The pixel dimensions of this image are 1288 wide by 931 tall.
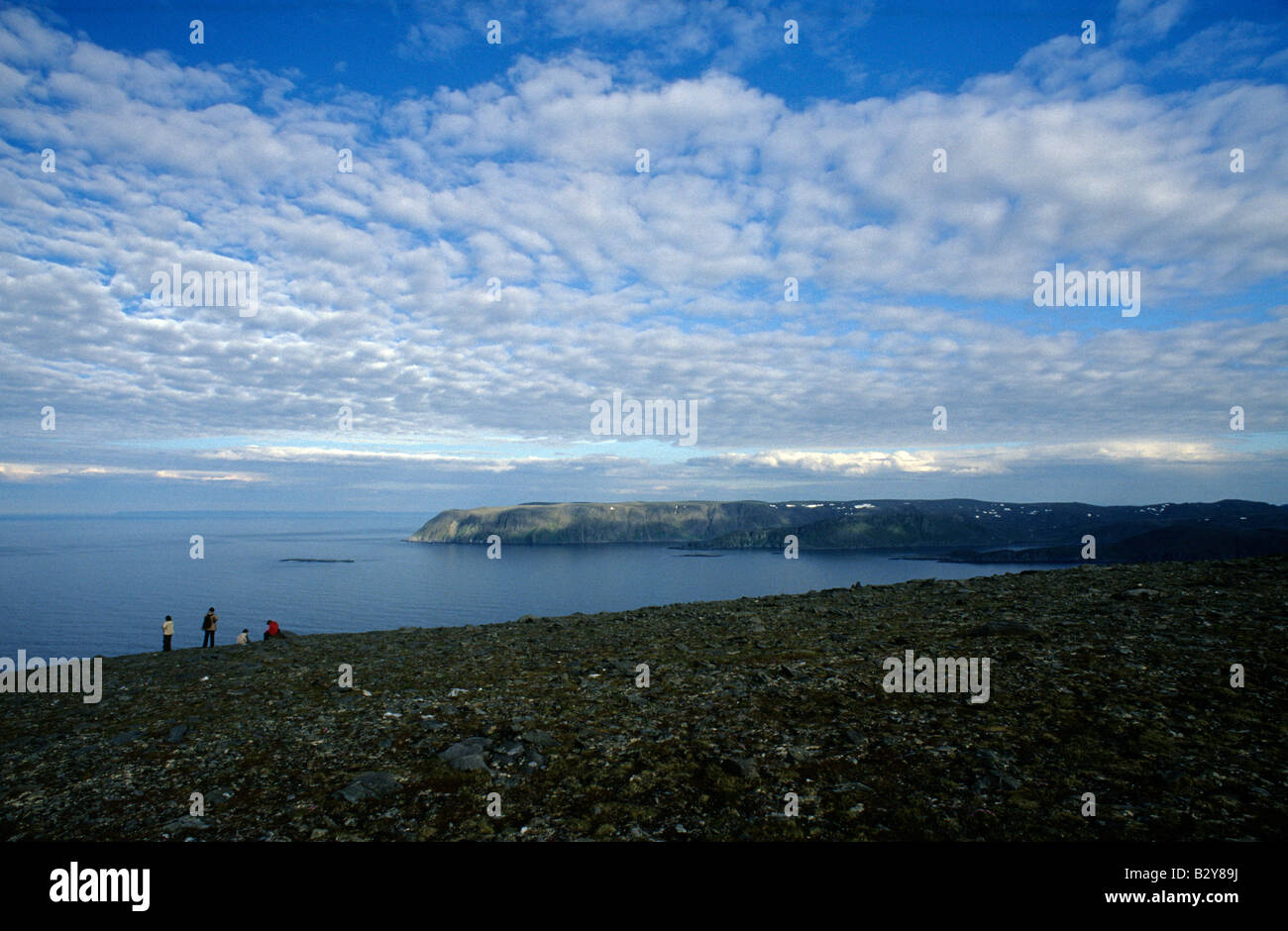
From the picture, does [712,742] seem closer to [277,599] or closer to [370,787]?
[370,787]

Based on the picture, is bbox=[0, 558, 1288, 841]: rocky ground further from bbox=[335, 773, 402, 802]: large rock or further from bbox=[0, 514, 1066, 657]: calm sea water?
bbox=[0, 514, 1066, 657]: calm sea water

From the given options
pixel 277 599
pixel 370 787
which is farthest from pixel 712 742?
pixel 277 599

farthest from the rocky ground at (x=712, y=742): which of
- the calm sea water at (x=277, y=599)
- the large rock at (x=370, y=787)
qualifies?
the calm sea water at (x=277, y=599)

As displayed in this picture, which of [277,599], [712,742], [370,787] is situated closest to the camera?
[370,787]

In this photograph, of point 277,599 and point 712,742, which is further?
point 277,599

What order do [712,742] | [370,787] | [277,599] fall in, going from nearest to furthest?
1. [370,787]
2. [712,742]
3. [277,599]

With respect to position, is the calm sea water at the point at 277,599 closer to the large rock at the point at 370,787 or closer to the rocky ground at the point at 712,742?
the rocky ground at the point at 712,742

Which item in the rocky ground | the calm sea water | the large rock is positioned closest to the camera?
the rocky ground

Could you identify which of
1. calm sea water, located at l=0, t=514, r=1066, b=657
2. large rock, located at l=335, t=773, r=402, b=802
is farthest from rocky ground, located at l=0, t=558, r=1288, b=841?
calm sea water, located at l=0, t=514, r=1066, b=657
